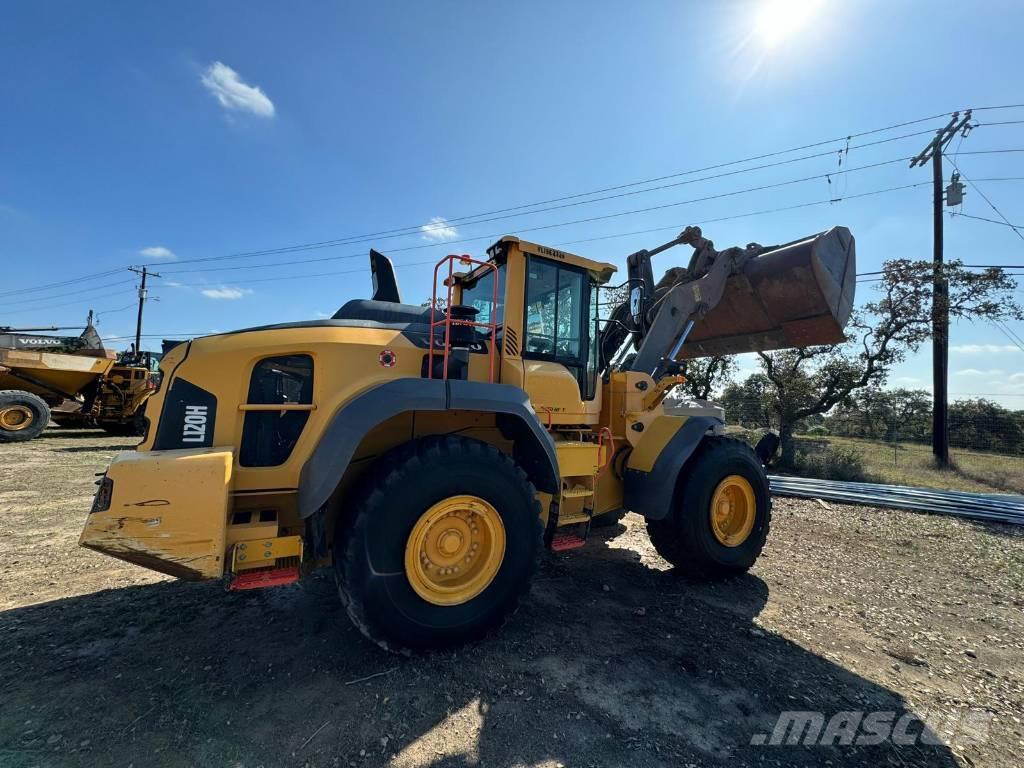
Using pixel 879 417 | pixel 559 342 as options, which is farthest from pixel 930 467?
pixel 559 342

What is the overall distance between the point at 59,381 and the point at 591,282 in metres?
16.6

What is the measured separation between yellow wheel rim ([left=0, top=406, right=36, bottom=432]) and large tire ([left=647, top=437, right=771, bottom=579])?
1577cm

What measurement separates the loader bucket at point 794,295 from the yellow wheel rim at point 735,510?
5.63 feet

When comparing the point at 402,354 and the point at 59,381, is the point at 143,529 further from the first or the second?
the point at 59,381

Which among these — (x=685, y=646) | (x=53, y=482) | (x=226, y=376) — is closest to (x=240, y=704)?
(x=226, y=376)

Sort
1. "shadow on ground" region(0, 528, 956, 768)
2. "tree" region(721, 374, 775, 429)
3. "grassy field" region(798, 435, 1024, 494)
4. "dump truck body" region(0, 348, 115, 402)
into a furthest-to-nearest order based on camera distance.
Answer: "tree" region(721, 374, 775, 429) → "dump truck body" region(0, 348, 115, 402) → "grassy field" region(798, 435, 1024, 494) → "shadow on ground" region(0, 528, 956, 768)

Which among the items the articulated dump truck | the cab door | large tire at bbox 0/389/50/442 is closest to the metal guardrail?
the articulated dump truck

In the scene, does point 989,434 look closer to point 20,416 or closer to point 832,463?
point 832,463

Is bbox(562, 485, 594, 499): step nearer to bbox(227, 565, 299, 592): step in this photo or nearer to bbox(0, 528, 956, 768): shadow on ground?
bbox(0, 528, 956, 768): shadow on ground

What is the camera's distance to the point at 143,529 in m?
2.33

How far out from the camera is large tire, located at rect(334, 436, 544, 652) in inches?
103

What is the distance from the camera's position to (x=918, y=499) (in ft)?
25.2

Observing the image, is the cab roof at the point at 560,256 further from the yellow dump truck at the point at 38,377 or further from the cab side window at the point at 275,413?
the yellow dump truck at the point at 38,377

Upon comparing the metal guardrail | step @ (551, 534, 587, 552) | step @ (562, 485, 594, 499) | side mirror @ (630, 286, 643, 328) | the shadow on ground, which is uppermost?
side mirror @ (630, 286, 643, 328)
